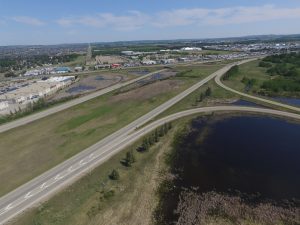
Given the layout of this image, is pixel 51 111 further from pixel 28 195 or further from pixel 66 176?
A: pixel 28 195

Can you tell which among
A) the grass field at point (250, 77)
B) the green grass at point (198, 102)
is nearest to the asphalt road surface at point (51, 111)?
the green grass at point (198, 102)

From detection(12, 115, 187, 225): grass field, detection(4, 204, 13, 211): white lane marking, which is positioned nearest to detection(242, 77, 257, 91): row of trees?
detection(12, 115, 187, 225): grass field

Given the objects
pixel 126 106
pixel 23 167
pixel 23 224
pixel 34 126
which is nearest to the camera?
pixel 23 224

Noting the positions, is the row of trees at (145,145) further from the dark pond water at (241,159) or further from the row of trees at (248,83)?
the row of trees at (248,83)

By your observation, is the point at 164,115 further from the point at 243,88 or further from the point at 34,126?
the point at 243,88

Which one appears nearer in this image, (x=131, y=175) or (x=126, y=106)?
(x=131, y=175)

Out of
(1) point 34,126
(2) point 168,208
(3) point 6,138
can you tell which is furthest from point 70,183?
(1) point 34,126

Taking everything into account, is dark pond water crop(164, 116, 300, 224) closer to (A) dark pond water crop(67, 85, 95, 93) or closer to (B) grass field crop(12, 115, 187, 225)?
(B) grass field crop(12, 115, 187, 225)
